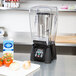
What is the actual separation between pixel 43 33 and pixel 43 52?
0.21 m

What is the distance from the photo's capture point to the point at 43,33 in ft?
5.25

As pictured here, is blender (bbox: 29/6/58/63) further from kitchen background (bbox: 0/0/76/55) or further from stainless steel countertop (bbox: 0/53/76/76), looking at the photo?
kitchen background (bbox: 0/0/76/55)

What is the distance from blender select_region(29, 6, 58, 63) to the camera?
1461mm

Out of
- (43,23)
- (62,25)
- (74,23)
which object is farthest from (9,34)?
(43,23)

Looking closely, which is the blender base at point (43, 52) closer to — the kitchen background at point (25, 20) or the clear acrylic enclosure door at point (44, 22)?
the clear acrylic enclosure door at point (44, 22)

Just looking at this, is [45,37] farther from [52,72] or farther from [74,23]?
[74,23]

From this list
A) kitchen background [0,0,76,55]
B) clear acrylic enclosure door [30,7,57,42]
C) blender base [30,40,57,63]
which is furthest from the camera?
kitchen background [0,0,76,55]

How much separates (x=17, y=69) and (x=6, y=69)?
0.27 ft

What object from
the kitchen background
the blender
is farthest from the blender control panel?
the kitchen background

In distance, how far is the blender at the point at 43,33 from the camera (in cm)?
146

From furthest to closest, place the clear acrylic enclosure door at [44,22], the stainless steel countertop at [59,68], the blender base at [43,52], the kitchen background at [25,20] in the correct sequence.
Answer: the kitchen background at [25,20] → the clear acrylic enclosure door at [44,22] → the blender base at [43,52] → the stainless steel countertop at [59,68]

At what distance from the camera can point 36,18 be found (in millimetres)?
1637

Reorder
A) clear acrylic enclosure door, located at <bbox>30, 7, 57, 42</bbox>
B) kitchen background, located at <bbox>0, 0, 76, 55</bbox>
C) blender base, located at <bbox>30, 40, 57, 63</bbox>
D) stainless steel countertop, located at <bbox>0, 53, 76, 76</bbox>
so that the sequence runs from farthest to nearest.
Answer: kitchen background, located at <bbox>0, 0, 76, 55</bbox> → clear acrylic enclosure door, located at <bbox>30, 7, 57, 42</bbox> → blender base, located at <bbox>30, 40, 57, 63</bbox> → stainless steel countertop, located at <bbox>0, 53, 76, 76</bbox>

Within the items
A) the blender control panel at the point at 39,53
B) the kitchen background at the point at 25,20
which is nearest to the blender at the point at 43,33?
the blender control panel at the point at 39,53
